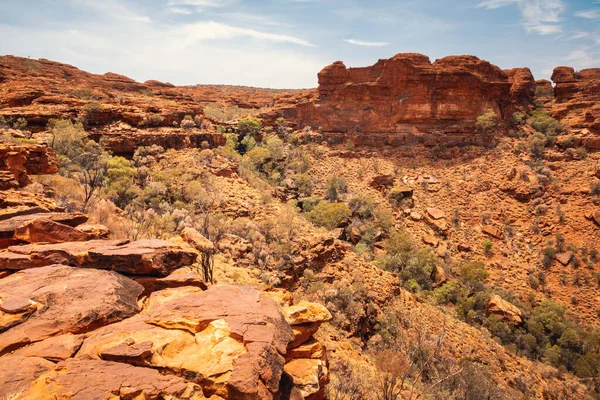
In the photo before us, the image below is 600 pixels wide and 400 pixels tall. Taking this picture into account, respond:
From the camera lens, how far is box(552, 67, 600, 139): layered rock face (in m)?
29.4

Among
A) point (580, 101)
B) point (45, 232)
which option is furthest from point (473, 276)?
point (580, 101)

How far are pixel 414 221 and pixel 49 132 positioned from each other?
2726 centimetres

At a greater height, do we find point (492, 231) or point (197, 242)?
point (197, 242)

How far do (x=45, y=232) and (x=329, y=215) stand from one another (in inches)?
698

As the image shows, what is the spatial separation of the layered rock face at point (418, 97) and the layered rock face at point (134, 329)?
33.1m

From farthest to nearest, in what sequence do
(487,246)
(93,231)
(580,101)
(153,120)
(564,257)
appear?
(580,101) < (153,120) < (487,246) < (564,257) < (93,231)

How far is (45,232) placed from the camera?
6.25m

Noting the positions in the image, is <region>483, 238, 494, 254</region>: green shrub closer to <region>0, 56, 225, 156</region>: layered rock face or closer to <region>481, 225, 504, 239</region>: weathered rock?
<region>481, 225, 504, 239</region>: weathered rock

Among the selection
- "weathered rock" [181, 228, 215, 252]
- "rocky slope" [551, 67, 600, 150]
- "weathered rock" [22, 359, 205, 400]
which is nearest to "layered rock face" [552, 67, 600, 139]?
"rocky slope" [551, 67, 600, 150]

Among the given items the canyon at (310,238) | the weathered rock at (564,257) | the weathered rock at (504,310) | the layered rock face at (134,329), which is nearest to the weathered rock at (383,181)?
the canyon at (310,238)

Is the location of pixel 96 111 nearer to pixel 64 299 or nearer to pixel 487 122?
pixel 64 299

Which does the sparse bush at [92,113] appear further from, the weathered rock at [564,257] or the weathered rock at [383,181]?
the weathered rock at [564,257]

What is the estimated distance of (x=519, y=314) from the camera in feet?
56.3

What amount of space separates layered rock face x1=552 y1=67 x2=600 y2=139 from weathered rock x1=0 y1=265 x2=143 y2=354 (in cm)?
3773
